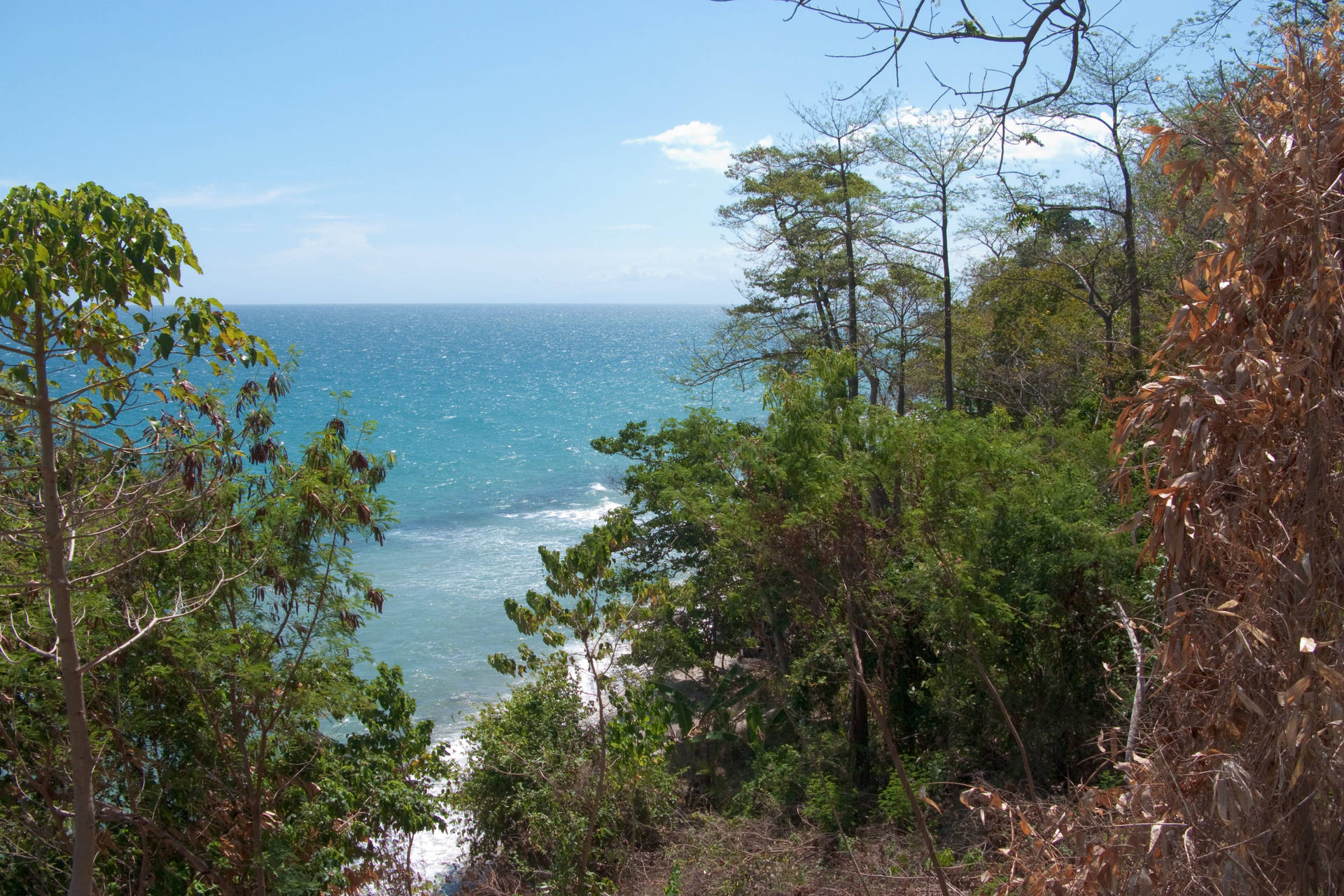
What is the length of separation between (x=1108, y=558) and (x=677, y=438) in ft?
23.6

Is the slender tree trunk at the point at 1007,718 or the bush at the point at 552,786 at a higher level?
the slender tree trunk at the point at 1007,718

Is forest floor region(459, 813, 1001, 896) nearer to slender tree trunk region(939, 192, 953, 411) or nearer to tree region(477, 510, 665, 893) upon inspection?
tree region(477, 510, 665, 893)

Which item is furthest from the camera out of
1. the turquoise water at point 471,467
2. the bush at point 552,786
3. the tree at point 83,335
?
the turquoise water at point 471,467

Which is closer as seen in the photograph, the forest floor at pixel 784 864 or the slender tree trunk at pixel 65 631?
the slender tree trunk at pixel 65 631

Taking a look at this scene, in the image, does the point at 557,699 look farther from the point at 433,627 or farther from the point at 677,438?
the point at 433,627

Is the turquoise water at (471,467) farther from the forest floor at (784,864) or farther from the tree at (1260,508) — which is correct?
the tree at (1260,508)

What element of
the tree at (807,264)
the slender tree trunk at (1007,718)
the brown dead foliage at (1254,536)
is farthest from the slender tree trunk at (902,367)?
the brown dead foliage at (1254,536)

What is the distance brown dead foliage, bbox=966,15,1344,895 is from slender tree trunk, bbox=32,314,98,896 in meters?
4.54

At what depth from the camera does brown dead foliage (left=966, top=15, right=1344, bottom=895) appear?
2.71 m

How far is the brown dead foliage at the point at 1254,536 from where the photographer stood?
271cm

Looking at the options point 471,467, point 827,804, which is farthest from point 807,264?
point 471,467

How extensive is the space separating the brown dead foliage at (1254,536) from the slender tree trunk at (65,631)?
179 inches

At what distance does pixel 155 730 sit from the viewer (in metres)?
8.54

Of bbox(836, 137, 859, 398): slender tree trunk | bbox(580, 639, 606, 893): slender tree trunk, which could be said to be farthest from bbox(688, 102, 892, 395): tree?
bbox(580, 639, 606, 893): slender tree trunk
